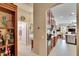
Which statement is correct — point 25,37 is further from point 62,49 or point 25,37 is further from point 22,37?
point 62,49

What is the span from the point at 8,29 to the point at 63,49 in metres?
0.93

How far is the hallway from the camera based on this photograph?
7.02ft

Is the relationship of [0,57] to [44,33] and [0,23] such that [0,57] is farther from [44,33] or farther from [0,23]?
[44,33]

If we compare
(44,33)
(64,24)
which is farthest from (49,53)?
(64,24)

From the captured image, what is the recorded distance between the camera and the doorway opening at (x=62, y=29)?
2.14 meters

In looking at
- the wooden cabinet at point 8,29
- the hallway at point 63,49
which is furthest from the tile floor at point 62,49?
the wooden cabinet at point 8,29

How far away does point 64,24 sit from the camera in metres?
2.14

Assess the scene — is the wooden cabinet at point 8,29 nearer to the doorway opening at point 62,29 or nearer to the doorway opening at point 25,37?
the doorway opening at point 25,37

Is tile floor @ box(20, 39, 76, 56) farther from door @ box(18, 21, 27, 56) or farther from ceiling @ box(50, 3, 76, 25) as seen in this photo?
ceiling @ box(50, 3, 76, 25)

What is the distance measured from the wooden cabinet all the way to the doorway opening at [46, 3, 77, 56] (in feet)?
1.81

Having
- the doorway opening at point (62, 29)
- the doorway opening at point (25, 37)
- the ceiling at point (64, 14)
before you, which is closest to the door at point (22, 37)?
the doorway opening at point (25, 37)

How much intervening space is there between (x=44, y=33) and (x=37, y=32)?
11cm

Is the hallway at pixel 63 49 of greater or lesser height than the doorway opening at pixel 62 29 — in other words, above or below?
below

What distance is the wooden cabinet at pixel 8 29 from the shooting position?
218cm
